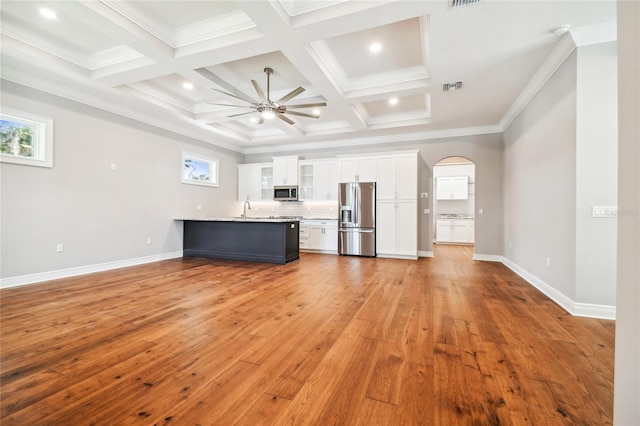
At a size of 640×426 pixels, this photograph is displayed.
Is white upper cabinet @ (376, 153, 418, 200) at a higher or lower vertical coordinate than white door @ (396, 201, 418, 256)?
higher

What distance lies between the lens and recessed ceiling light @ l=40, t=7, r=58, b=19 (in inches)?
111

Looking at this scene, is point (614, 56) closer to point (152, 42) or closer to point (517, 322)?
point (517, 322)

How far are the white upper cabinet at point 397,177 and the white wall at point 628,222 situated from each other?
5221mm

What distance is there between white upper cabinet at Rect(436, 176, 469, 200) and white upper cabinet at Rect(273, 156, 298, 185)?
521cm

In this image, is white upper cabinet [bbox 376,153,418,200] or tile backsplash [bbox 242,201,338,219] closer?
white upper cabinet [bbox 376,153,418,200]

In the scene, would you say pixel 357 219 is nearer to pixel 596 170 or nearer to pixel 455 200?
pixel 596 170

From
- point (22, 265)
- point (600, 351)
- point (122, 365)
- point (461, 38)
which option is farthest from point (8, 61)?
point (600, 351)

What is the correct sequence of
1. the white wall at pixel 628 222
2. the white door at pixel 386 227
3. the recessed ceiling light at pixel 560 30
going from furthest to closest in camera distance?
the white door at pixel 386 227 < the recessed ceiling light at pixel 560 30 < the white wall at pixel 628 222

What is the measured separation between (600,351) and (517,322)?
57cm

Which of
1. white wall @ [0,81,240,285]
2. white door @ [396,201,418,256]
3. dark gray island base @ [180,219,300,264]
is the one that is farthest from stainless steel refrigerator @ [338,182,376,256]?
white wall @ [0,81,240,285]

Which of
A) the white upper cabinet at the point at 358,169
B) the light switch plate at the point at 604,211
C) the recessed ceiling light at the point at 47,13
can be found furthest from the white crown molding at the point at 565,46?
the recessed ceiling light at the point at 47,13

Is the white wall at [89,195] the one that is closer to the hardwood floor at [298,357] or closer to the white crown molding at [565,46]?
the hardwood floor at [298,357]

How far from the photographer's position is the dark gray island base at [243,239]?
535cm

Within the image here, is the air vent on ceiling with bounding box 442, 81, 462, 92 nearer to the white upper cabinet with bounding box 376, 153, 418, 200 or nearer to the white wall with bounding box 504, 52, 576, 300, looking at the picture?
the white wall with bounding box 504, 52, 576, 300
